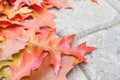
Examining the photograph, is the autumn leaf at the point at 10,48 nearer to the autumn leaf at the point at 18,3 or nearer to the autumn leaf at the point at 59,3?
the autumn leaf at the point at 18,3

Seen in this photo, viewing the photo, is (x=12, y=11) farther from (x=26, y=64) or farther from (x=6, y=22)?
(x=26, y=64)

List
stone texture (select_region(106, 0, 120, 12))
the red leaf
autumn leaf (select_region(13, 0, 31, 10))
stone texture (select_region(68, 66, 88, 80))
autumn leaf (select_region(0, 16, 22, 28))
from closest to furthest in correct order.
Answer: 1. the red leaf
2. stone texture (select_region(68, 66, 88, 80))
3. autumn leaf (select_region(0, 16, 22, 28))
4. autumn leaf (select_region(13, 0, 31, 10))
5. stone texture (select_region(106, 0, 120, 12))

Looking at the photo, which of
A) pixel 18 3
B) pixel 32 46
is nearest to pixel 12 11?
pixel 18 3

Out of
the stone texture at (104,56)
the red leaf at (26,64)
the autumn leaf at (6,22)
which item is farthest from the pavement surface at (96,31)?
the autumn leaf at (6,22)

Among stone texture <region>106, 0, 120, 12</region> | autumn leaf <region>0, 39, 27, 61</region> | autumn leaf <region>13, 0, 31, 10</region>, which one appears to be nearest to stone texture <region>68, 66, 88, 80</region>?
autumn leaf <region>0, 39, 27, 61</region>

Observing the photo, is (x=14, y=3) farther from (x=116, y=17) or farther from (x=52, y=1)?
(x=116, y=17)

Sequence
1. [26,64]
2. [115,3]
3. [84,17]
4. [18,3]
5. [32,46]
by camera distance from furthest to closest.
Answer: [115,3] < [84,17] < [18,3] < [32,46] < [26,64]

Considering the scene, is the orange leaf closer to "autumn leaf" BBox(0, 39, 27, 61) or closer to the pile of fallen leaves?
the pile of fallen leaves
